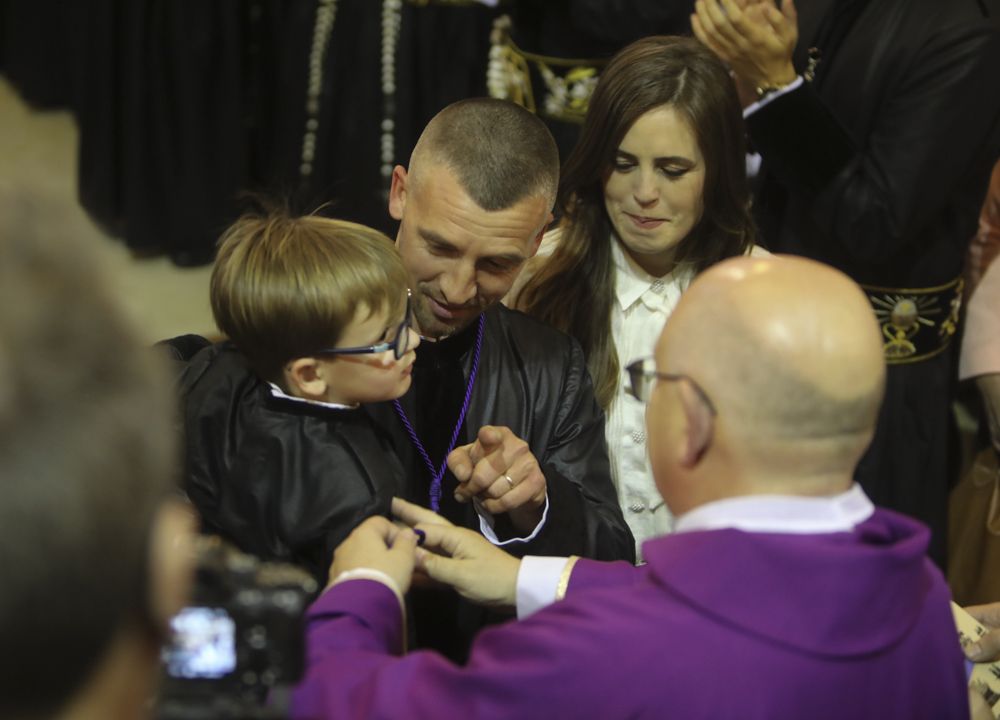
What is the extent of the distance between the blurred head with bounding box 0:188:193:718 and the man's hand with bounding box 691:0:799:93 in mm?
2152

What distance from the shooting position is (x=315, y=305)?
174 centimetres

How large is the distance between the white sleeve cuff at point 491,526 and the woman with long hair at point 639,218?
0.49m

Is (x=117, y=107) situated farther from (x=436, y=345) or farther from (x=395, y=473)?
(x=395, y=473)

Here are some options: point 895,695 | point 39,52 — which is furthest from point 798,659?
point 39,52

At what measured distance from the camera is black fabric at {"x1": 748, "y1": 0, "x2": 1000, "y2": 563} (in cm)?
276

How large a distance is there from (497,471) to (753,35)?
1.33 metres

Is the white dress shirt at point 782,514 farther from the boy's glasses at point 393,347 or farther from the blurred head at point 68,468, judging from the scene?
the blurred head at point 68,468

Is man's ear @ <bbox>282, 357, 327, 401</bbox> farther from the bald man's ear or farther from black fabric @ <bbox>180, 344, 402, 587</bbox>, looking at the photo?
the bald man's ear

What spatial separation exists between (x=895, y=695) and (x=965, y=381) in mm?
2076

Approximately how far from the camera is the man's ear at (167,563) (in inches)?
34.2

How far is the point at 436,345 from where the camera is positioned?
2.19 m

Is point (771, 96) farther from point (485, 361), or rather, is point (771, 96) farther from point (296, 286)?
point (296, 286)

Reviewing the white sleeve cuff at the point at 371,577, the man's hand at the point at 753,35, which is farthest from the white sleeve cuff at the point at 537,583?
the man's hand at the point at 753,35

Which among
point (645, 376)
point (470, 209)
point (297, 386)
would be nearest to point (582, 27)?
point (470, 209)
